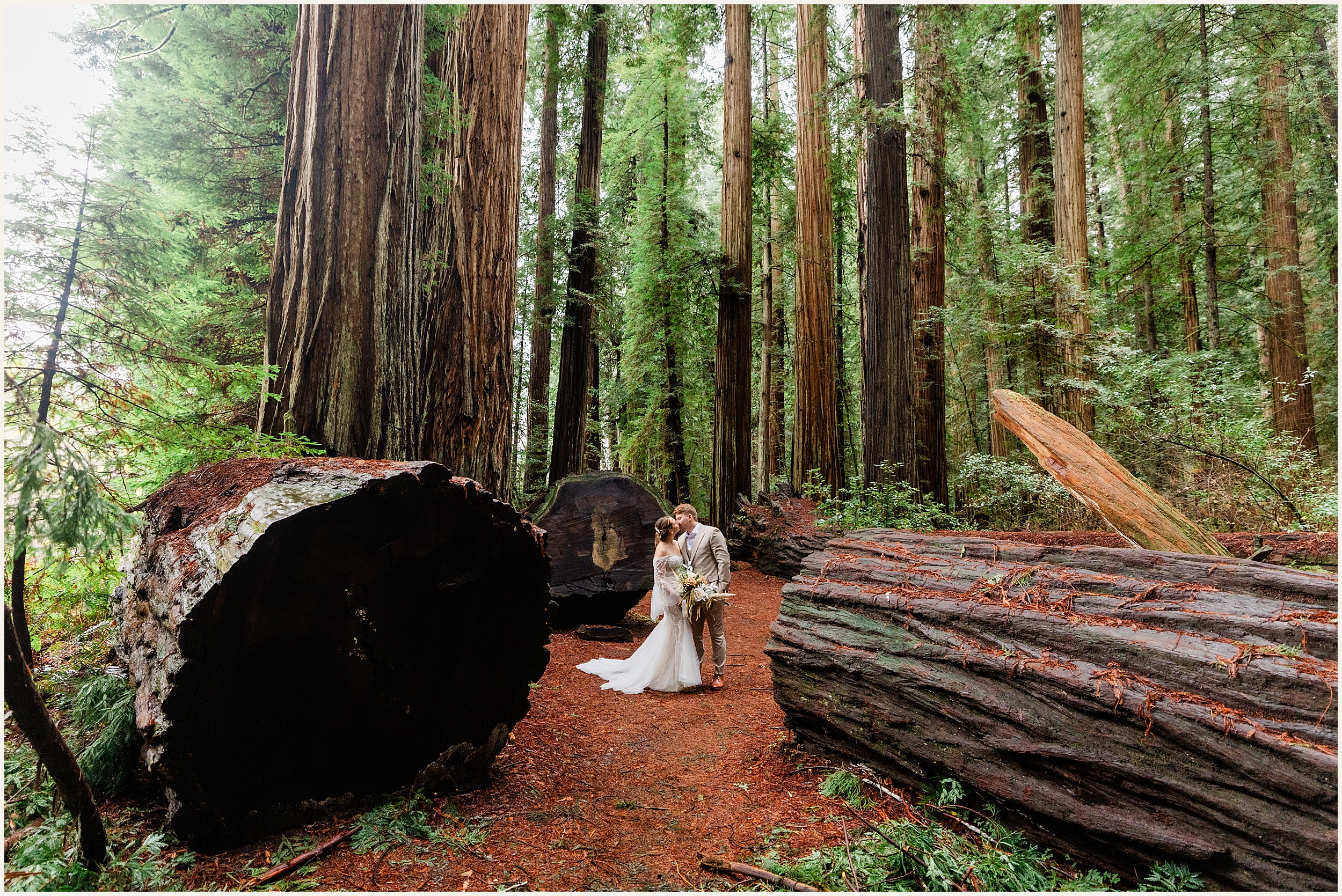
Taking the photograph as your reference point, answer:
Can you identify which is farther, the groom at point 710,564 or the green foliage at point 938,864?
the groom at point 710,564

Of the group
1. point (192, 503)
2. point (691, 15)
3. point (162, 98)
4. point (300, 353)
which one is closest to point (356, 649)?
point (192, 503)

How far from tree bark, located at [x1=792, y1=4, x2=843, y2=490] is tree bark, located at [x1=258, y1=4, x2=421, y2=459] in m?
8.77

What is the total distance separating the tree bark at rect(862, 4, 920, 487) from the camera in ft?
24.4

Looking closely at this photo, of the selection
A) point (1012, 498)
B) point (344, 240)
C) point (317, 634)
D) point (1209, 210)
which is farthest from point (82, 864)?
point (1209, 210)

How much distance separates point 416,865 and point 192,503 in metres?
1.98

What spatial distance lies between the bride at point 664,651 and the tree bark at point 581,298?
5295mm

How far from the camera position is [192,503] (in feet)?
9.53

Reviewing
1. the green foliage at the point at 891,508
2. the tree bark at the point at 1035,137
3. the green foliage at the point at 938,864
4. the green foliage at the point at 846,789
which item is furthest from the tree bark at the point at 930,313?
the green foliage at the point at 938,864

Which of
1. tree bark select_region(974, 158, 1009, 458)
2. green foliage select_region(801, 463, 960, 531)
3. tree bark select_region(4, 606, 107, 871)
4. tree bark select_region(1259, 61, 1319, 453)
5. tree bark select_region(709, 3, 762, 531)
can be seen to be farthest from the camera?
tree bark select_region(709, 3, 762, 531)

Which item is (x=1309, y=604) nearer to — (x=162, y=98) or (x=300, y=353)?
(x=300, y=353)

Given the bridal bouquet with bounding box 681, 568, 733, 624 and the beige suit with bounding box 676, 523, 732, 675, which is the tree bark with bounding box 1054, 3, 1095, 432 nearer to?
the beige suit with bounding box 676, 523, 732, 675

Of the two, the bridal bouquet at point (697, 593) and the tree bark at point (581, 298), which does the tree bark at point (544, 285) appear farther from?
the bridal bouquet at point (697, 593)

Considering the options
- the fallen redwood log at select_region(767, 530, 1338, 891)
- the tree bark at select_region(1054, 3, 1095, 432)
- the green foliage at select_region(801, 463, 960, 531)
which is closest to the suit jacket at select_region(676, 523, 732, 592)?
the fallen redwood log at select_region(767, 530, 1338, 891)

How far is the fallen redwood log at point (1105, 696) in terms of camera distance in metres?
2.12
